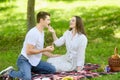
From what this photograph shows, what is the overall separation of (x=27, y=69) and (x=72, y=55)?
112 centimetres

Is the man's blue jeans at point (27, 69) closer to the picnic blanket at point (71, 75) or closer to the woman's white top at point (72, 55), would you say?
the picnic blanket at point (71, 75)

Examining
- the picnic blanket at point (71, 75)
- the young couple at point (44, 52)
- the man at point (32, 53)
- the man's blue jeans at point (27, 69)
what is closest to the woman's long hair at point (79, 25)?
the young couple at point (44, 52)

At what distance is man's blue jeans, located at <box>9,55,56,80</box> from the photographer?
27.8 feet

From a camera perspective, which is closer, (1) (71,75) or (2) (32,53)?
(2) (32,53)

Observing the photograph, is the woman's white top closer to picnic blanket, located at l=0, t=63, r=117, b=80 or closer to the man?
picnic blanket, located at l=0, t=63, r=117, b=80

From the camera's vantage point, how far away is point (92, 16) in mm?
16906

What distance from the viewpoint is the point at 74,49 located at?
30.1 ft

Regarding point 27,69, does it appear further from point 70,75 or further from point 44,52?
point 70,75

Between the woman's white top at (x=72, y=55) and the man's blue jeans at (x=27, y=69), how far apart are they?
0.28 m

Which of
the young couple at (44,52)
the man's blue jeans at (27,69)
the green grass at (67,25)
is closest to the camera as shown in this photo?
the man's blue jeans at (27,69)

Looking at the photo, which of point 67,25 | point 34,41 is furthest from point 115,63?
point 67,25

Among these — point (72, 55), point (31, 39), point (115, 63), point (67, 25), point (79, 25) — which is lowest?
point (115, 63)

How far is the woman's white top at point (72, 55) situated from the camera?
905 cm

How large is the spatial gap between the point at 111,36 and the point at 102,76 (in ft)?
17.2
